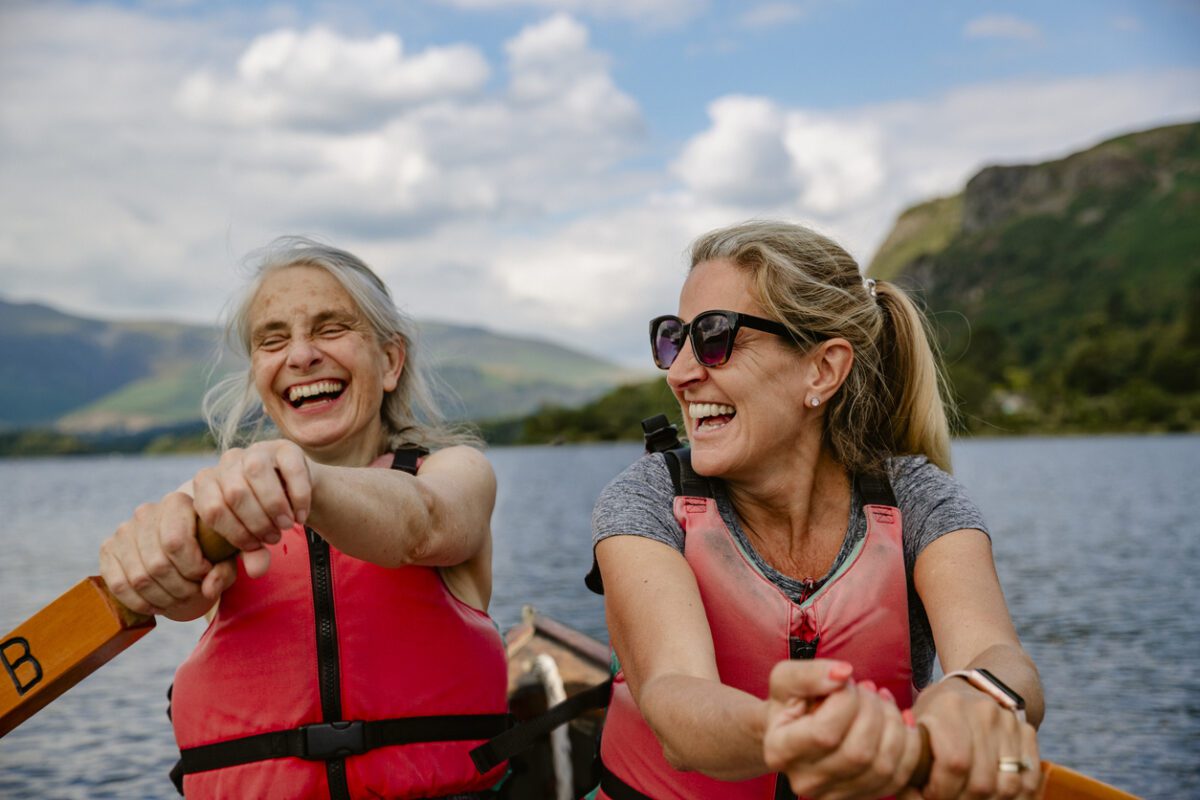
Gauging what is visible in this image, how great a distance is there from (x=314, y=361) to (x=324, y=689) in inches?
43.4

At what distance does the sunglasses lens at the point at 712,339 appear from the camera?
2.97m

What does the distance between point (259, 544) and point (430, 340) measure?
2.55 meters

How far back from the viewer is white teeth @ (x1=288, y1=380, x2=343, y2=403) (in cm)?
357

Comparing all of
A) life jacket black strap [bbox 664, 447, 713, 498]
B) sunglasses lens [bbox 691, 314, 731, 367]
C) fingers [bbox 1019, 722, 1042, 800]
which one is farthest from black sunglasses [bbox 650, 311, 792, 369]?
fingers [bbox 1019, 722, 1042, 800]

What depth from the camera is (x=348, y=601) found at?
332 centimetres

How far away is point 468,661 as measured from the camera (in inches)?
138

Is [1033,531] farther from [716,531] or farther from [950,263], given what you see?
[950,263]

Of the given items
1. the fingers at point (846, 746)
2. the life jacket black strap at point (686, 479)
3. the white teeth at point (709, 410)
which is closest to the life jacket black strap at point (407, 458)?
the life jacket black strap at point (686, 479)

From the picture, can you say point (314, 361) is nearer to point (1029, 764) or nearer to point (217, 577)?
point (217, 577)

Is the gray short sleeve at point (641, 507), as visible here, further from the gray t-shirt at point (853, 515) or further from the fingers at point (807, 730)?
the fingers at point (807, 730)

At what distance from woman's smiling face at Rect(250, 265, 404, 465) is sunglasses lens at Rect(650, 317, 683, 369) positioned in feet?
3.57

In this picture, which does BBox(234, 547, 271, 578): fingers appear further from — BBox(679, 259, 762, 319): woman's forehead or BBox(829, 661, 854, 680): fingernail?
BBox(679, 259, 762, 319): woman's forehead

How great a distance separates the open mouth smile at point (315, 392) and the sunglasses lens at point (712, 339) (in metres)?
1.36

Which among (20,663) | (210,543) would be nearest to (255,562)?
(210,543)
